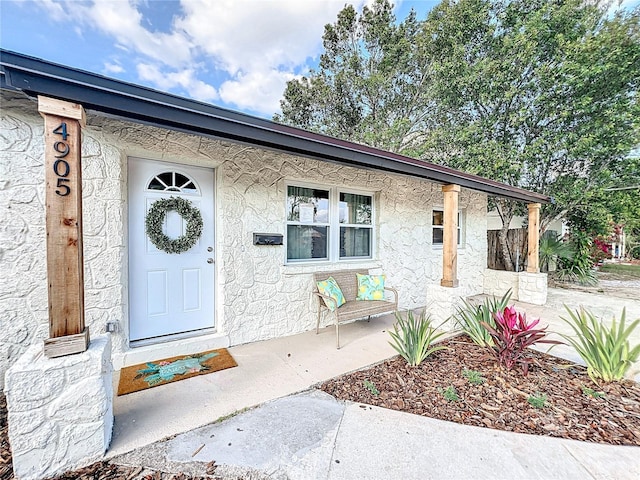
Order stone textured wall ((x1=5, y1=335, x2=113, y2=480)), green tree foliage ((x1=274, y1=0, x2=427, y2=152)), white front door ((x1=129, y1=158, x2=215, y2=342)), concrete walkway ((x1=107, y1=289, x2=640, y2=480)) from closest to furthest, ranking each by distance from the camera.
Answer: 1. stone textured wall ((x1=5, y1=335, x2=113, y2=480))
2. concrete walkway ((x1=107, y1=289, x2=640, y2=480))
3. white front door ((x1=129, y1=158, x2=215, y2=342))
4. green tree foliage ((x1=274, y1=0, x2=427, y2=152))

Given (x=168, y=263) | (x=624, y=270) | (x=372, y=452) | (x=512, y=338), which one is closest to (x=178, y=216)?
(x=168, y=263)

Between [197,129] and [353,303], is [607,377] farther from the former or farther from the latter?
[197,129]

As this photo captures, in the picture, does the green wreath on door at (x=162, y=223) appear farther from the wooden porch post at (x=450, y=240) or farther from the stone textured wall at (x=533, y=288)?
the stone textured wall at (x=533, y=288)

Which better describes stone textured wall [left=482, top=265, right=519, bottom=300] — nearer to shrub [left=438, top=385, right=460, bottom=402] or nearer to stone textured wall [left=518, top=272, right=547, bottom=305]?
stone textured wall [left=518, top=272, right=547, bottom=305]

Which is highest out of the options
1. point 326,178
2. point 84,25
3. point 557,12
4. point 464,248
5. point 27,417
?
point 557,12

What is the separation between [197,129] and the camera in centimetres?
243

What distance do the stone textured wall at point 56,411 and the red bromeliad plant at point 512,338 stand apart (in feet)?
11.4

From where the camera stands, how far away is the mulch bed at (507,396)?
2172mm

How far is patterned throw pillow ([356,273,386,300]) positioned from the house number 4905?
350 cm

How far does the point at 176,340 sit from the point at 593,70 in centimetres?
876

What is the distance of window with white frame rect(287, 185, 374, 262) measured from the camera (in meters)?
4.24

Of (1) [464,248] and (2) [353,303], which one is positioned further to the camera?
(1) [464,248]

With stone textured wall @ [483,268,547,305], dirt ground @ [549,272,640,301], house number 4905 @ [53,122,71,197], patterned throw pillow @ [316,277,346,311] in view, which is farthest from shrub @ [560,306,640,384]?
dirt ground @ [549,272,640,301]

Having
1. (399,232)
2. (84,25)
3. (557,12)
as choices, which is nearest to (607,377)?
(399,232)
